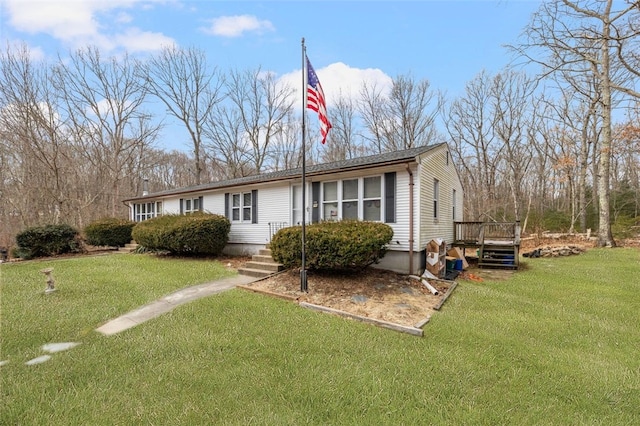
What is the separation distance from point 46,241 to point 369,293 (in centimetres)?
1321

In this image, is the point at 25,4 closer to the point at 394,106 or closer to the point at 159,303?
the point at 159,303

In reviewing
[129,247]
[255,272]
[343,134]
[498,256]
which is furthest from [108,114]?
[498,256]

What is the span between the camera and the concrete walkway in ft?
14.9

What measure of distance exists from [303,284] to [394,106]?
72.9 feet

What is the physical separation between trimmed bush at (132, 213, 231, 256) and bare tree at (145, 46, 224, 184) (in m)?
14.4

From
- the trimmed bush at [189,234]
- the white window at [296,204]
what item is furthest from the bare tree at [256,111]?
the white window at [296,204]

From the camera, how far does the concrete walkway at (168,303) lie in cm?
455

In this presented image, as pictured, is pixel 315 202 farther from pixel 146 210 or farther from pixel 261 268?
pixel 146 210

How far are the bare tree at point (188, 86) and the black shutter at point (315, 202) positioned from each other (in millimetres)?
18088

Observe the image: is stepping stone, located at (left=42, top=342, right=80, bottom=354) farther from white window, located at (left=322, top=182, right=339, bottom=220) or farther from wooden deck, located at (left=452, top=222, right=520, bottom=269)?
wooden deck, located at (left=452, top=222, right=520, bottom=269)

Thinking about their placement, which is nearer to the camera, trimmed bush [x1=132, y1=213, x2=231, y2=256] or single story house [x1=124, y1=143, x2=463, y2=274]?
single story house [x1=124, y1=143, x2=463, y2=274]

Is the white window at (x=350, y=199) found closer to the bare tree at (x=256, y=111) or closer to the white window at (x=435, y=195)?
the white window at (x=435, y=195)

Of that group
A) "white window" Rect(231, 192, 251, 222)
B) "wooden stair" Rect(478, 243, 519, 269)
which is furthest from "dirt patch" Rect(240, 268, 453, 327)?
"white window" Rect(231, 192, 251, 222)

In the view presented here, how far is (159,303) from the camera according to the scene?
223 inches
